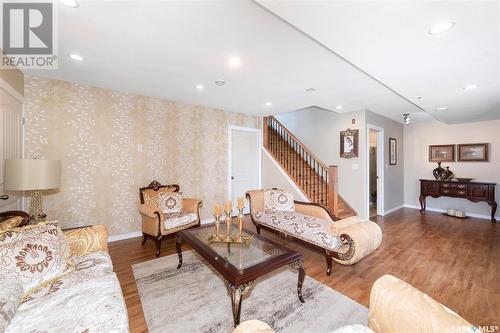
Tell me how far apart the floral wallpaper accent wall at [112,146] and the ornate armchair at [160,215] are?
283 millimetres

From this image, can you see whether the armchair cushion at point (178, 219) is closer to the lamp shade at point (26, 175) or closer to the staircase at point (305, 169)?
the lamp shade at point (26, 175)

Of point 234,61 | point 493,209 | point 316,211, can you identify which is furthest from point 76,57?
point 493,209

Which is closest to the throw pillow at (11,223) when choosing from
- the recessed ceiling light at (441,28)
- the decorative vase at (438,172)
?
the recessed ceiling light at (441,28)

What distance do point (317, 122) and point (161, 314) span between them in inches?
200

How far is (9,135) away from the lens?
7.91 ft

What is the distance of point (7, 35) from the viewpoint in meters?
1.95

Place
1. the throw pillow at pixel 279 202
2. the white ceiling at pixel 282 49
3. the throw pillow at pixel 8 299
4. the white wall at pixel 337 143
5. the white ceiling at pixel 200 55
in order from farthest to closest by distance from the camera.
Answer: the white wall at pixel 337 143, the throw pillow at pixel 279 202, the white ceiling at pixel 200 55, the white ceiling at pixel 282 49, the throw pillow at pixel 8 299

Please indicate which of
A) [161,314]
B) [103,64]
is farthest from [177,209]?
[103,64]

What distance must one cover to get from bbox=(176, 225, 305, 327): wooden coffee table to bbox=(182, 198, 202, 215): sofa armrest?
0.92m

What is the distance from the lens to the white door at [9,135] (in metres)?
2.24

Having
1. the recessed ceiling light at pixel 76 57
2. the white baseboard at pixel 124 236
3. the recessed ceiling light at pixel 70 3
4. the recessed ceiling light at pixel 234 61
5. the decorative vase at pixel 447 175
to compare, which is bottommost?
the white baseboard at pixel 124 236

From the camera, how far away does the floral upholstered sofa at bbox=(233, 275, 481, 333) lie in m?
0.90

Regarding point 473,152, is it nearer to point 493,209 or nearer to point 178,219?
point 493,209

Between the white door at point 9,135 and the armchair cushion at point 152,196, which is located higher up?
the white door at point 9,135
